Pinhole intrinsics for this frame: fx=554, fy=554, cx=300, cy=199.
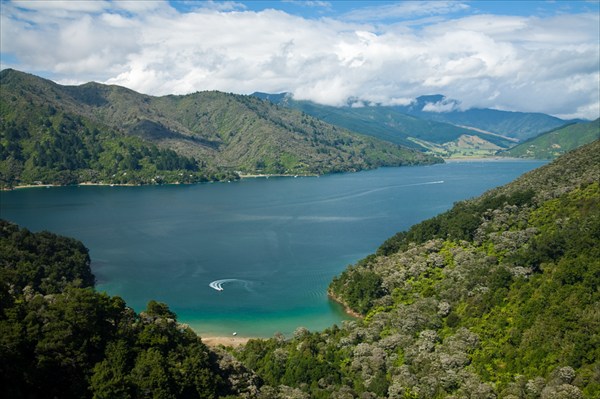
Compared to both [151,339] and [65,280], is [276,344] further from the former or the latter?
[65,280]

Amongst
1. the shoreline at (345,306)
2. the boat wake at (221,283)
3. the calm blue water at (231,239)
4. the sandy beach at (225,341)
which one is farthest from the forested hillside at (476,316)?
the boat wake at (221,283)

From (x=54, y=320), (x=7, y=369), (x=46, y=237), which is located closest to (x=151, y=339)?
(x=54, y=320)

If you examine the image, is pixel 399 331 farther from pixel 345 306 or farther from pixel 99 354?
pixel 99 354

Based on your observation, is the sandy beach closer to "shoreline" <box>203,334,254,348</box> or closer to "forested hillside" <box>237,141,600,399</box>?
"shoreline" <box>203,334,254,348</box>

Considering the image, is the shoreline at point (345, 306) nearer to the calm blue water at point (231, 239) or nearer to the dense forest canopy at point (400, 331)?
the dense forest canopy at point (400, 331)

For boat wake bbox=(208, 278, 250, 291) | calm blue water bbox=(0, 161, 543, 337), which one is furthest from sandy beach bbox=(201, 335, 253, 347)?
boat wake bbox=(208, 278, 250, 291)
